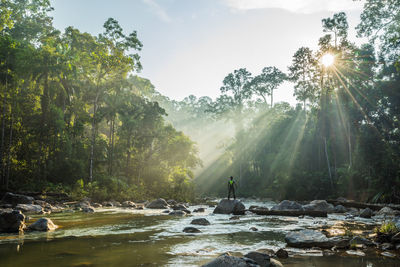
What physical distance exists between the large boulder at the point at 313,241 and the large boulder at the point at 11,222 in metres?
8.07

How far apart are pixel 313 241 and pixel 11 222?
348 inches

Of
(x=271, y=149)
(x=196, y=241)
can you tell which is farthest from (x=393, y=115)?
(x=196, y=241)

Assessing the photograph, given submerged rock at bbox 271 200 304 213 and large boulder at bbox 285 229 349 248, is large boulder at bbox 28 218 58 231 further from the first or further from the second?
submerged rock at bbox 271 200 304 213

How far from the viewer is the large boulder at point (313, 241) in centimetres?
700

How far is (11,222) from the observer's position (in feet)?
29.5

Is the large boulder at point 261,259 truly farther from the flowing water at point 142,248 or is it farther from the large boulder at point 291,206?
the large boulder at point 291,206

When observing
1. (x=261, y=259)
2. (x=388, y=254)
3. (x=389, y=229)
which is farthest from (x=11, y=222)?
(x=389, y=229)

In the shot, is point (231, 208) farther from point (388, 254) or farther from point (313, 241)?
point (388, 254)

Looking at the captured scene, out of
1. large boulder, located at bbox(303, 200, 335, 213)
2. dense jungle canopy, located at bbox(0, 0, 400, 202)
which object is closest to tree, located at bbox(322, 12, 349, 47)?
dense jungle canopy, located at bbox(0, 0, 400, 202)

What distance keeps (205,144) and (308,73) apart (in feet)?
160

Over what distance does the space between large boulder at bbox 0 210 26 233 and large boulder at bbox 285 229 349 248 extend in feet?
26.5

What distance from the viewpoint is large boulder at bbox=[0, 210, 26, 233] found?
891cm

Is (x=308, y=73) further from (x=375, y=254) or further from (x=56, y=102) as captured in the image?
(x=375, y=254)

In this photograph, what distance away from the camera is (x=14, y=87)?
21.9 m
